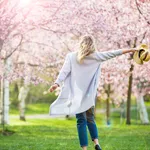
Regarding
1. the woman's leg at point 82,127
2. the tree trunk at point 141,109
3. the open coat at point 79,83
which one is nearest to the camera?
the woman's leg at point 82,127

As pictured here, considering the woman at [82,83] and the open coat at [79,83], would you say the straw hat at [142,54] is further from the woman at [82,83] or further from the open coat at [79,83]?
the open coat at [79,83]

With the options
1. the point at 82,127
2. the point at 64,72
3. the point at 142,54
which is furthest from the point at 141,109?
the point at 82,127

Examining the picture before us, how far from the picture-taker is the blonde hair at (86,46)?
27.5 feet

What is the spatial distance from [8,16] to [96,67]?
6.58m

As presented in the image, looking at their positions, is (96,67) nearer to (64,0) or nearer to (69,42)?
(64,0)

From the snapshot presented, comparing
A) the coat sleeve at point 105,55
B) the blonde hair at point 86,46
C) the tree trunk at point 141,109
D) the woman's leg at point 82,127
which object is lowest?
the tree trunk at point 141,109

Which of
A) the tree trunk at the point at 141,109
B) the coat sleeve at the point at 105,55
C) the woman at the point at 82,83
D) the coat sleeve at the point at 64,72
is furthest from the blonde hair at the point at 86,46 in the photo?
the tree trunk at the point at 141,109

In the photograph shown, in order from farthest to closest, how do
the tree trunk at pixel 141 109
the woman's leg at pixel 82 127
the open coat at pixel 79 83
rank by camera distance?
the tree trunk at pixel 141 109
the open coat at pixel 79 83
the woman's leg at pixel 82 127

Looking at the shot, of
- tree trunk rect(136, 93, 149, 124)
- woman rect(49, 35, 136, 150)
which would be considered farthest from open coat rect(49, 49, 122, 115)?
tree trunk rect(136, 93, 149, 124)

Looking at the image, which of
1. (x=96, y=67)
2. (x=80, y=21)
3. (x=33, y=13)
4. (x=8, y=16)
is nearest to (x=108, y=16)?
(x=80, y=21)

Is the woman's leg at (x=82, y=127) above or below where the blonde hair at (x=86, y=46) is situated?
below

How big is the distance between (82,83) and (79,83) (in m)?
0.05

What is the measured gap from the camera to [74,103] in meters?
8.51

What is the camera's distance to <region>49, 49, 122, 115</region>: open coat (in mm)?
8484
